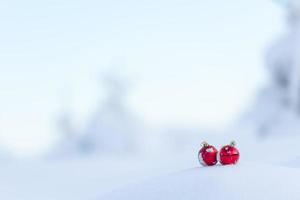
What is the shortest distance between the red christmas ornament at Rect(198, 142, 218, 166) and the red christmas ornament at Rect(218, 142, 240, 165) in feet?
0.28

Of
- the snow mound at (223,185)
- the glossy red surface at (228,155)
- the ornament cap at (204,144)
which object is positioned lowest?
the snow mound at (223,185)

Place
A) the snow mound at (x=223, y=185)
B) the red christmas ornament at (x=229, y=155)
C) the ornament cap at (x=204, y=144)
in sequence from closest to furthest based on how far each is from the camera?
the snow mound at (x=223, y=185) → the red christmas ornament at (x=229, y=155) → the ornament cap at (x=204, y=144)

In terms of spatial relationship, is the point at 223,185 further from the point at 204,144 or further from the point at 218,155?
the point at 204,144

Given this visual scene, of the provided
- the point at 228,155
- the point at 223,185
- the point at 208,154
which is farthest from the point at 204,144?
the point at 223,185

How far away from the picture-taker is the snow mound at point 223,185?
6633mm

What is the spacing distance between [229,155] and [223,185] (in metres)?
0.58

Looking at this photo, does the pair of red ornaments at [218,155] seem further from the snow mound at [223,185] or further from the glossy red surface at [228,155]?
the snow mound at [223,185]

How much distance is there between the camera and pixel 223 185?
6.79m

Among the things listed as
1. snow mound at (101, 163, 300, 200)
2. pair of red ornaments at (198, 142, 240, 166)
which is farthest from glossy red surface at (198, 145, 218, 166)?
snow mound at (101, 163, 300, 200)

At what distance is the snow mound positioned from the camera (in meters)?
6.63

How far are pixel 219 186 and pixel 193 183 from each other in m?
0.33

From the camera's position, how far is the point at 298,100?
24297 millimetres

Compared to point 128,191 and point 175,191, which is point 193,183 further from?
point 128,191

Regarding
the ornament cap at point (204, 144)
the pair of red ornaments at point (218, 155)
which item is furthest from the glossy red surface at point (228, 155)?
the ornament cap at point (204, 144)
